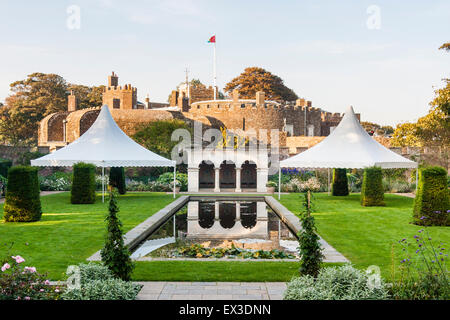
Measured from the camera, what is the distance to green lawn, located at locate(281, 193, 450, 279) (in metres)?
7.11

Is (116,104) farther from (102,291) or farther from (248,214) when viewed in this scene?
(102,291)

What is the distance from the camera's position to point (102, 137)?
1605 cm

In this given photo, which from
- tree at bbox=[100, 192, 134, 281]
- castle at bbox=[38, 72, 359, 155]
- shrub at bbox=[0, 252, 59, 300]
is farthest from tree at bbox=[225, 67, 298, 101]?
shrub at bbox=[0, 252, 59, 300]

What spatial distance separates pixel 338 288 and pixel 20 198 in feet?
28.1

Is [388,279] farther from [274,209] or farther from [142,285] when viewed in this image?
[274,209]

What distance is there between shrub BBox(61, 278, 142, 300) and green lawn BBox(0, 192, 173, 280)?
140 centimetres

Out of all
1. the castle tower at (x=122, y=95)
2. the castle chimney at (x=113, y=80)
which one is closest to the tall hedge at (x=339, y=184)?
the castle tower at (x=122, y=95)

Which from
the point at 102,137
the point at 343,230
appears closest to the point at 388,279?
the point at 343,230

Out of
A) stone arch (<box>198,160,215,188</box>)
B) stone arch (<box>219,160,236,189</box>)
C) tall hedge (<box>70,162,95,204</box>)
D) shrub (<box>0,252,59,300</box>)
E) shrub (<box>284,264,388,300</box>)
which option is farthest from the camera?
stone arch (<box>219,160,236,189</box>)

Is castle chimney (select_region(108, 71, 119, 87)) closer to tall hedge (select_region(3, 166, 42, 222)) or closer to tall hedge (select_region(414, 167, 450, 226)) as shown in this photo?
tall hedge (select_region(3, 166, 42, 222))

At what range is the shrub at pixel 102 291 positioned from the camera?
4.31m

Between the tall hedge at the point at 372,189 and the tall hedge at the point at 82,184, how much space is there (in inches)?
355

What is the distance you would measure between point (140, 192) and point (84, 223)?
959 cm

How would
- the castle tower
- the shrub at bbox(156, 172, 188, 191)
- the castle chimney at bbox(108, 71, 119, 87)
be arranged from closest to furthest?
the shrub at bbox(156, 172, 188, 191) → the castle tower → the castle chimney at bbox(108, 71, 119, 87)
